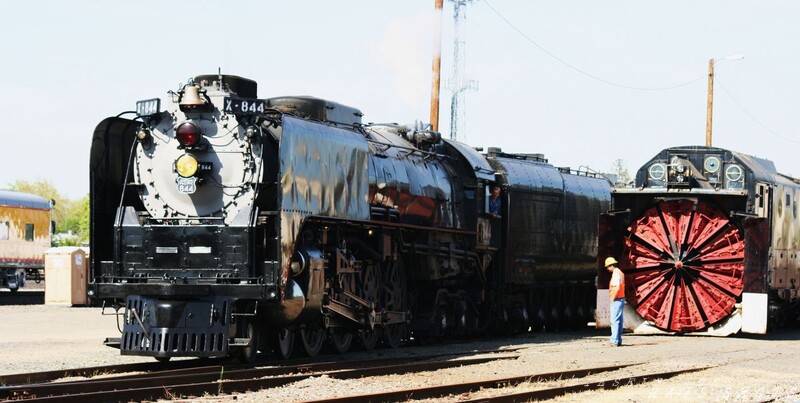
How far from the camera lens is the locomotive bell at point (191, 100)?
1596 cm

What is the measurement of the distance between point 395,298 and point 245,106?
5.44 m

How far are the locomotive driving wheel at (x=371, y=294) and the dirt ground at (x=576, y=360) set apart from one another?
0.26 meters

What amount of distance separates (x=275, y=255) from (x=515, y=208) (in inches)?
392

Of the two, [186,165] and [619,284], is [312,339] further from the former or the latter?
[619,284]

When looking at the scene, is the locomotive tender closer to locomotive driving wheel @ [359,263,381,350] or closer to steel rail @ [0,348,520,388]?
locomotive driving wheel @ [359,263,381,350]

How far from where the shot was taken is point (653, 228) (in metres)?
23.5

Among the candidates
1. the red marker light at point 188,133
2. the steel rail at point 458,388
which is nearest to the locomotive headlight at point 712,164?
the steel rail at point 458,388

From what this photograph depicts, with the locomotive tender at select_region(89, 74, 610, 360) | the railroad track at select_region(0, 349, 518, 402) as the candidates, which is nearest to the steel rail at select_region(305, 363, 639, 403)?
the railroad track at select_region(0, 349, 518, 402)

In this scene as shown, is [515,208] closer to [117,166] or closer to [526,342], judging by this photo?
[526,342]

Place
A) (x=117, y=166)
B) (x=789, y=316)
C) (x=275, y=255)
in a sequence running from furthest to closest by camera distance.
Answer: (x=789, y=316) → (x=117, y=166) → (x=275, y=255)

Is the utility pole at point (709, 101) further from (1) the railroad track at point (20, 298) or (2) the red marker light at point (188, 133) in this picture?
(2) the red marker light at point (188, 133)

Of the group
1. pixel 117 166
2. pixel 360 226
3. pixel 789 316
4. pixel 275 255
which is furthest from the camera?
pixel 789 316

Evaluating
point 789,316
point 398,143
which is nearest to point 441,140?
point 398,143

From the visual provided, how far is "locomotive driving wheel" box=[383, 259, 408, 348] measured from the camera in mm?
19703
